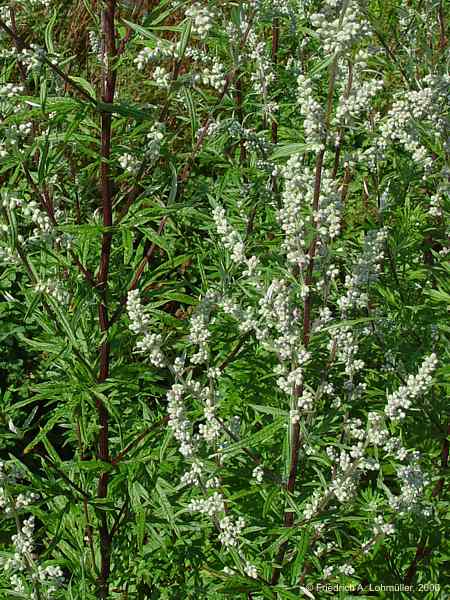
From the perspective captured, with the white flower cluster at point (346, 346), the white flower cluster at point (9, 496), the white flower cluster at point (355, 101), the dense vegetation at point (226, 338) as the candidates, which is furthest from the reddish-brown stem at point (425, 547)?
the white flower cluster at point (9, 496)

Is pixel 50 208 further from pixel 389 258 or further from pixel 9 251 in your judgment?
pixel 389 258

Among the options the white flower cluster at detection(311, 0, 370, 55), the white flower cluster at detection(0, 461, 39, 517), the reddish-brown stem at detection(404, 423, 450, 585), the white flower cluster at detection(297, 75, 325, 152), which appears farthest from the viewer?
the reddish-brown stem at detection(404, 423, 450, 585)

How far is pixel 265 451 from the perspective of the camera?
3998 millimetres

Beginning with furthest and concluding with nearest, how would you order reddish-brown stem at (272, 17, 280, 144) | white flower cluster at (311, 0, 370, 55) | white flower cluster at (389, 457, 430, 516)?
reddish-brown stem at (272, 17, 280, 144)
white flower cluster at (389, 457, 430, 516)
white flower cluster at (311, 0, 370, 55)

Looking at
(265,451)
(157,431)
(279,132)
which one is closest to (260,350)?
(265,451)

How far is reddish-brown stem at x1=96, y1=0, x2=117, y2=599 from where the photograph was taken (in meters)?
2.86

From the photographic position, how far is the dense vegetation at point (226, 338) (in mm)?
2875

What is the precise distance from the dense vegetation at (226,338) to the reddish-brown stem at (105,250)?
0.03 feet

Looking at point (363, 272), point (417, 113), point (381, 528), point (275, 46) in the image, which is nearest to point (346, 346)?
point (363, 272)

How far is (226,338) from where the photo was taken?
166 inches

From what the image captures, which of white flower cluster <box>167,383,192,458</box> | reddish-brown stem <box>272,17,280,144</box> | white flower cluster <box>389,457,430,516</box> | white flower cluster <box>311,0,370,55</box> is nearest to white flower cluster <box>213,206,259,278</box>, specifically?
white flower cluster <box>167,383,192,458</box>

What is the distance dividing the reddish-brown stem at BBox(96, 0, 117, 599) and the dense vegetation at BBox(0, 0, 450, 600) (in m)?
0.01

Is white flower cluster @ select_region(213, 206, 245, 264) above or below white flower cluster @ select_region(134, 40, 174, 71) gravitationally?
below

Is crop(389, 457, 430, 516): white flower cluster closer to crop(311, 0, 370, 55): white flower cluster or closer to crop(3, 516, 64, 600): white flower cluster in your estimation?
crop(3, 516, 64, 600): white flower cluster
